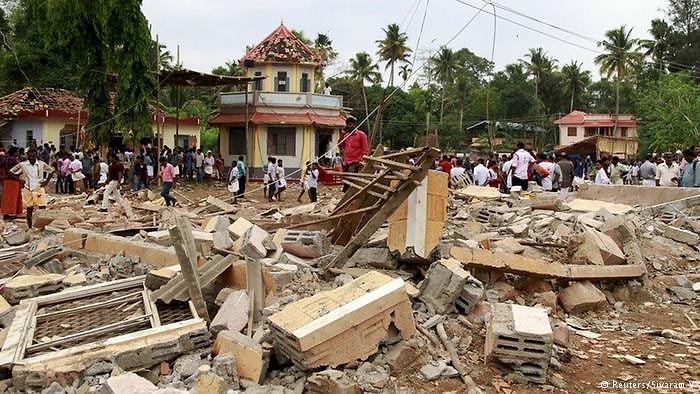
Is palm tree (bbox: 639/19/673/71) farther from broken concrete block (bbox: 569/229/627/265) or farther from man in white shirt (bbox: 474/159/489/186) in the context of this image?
broken concrete block (bbox: 569/229/627/265)

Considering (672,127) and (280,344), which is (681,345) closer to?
(280,344)

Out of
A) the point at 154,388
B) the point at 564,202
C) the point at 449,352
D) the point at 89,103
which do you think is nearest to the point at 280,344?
the point at 154,388

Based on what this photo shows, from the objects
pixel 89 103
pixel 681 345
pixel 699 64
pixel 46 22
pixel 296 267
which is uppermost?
pixel 699 64

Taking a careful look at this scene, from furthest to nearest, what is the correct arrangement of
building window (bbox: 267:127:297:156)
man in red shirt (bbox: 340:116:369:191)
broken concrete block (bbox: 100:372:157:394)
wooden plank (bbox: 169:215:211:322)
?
building window (bbox: 267:127:297:156), man in red shirt (bbox: 340:116:369:191), wooden plank (bbox: 169:215:211:322), broken concrete block (bbox: 100:372:157:394)

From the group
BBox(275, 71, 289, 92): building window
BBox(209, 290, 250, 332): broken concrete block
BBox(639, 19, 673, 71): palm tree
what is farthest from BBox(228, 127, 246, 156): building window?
BBox(639, 19, 673, 71): palm tree

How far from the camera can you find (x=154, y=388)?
3938mm

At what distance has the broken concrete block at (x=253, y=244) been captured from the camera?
20.9 ft

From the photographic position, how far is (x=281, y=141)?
26516 millimetres

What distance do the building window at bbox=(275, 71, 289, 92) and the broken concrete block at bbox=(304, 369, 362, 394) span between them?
973 inches

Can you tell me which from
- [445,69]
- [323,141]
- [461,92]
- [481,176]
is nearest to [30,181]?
[481,176]

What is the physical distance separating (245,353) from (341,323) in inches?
29.4

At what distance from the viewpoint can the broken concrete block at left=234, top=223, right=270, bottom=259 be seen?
6379mm

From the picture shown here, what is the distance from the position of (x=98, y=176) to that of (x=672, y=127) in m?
25.4

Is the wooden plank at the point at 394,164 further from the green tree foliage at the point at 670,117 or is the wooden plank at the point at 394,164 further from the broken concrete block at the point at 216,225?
the green tree foliage at the point at 670,117
